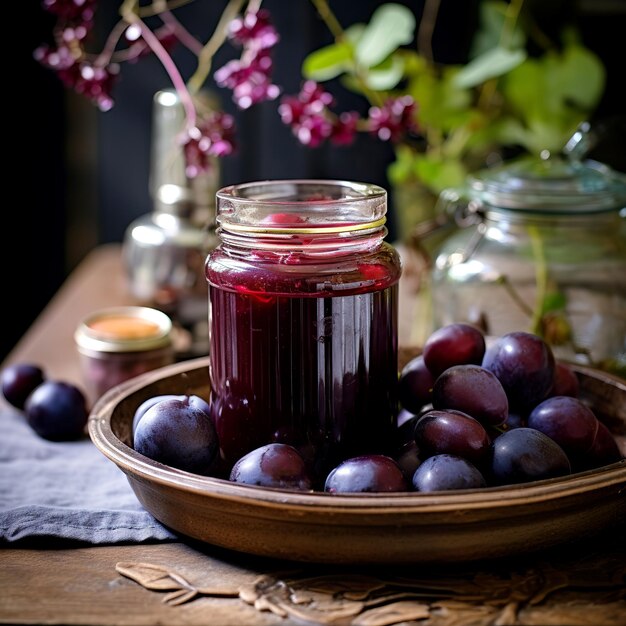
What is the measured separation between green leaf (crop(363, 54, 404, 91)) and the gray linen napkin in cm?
65

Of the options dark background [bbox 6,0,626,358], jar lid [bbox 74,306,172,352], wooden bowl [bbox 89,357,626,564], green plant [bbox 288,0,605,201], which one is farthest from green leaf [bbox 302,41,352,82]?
wooden bowl [bbox 89,357,626,564]

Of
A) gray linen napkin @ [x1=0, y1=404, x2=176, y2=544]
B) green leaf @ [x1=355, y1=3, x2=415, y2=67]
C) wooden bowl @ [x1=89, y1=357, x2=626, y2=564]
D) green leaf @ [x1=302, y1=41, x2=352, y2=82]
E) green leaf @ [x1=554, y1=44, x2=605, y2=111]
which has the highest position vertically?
green leaf @ [x1=355, y1=3, x2=415, y2=67]

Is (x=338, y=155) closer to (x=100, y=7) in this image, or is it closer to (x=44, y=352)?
(x=100, y=7)

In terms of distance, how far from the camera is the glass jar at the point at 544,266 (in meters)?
1.02

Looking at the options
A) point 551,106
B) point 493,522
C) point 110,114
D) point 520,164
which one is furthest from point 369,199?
point 110,114

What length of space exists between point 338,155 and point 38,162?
74 centimetres

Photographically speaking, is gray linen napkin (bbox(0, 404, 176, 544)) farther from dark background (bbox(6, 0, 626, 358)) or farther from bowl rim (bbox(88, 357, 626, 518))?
dark background (bbox(6, 0, 626, 358))

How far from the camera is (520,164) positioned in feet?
3.60

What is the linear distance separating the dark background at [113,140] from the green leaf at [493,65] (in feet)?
1.49

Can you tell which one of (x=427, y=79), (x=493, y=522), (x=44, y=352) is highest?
(x=427, y=79)

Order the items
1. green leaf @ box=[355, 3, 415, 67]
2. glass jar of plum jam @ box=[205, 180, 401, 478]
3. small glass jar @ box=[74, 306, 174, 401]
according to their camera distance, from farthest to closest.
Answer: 1. green leaf @ box=[355, 3, 415, 67]
2. small glass jar @ box=[74, 306, 174, 401]
3. glass jar of plum jam @ box=[205, 180, 401, 478]

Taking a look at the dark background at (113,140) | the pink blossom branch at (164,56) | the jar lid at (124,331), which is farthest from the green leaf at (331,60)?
the dark background at (113,140)

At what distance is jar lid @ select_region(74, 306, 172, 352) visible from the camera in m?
1.10

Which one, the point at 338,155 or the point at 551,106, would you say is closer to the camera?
the point at 551,106
